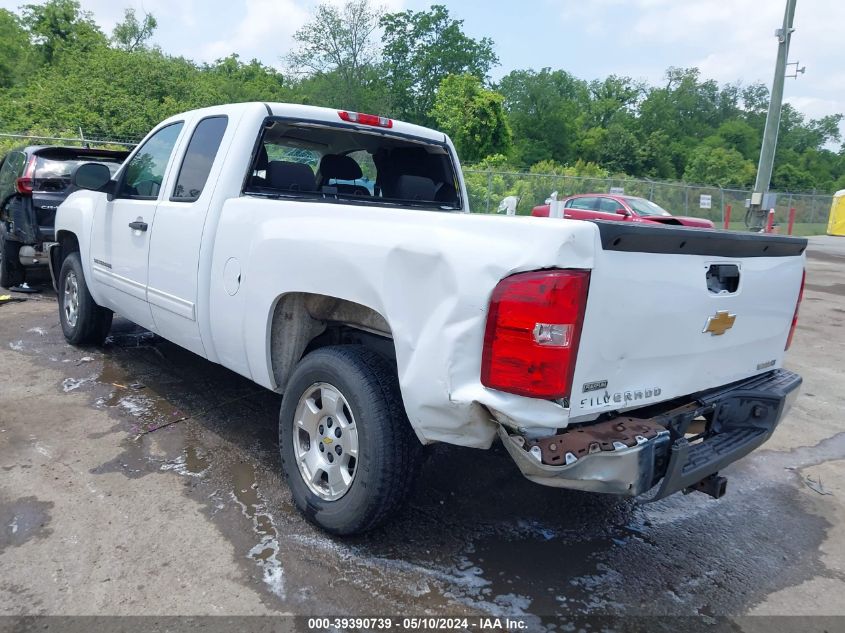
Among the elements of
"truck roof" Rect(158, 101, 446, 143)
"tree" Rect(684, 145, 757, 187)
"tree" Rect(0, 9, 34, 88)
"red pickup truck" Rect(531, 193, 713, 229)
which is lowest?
"red pickup truck" Rect(531, 193, 713, 229)

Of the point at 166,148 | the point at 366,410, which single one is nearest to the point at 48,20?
the point at 166,148

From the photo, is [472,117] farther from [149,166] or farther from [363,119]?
[363,119]

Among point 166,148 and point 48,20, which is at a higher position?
point 48,20

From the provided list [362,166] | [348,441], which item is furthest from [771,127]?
[348,441]

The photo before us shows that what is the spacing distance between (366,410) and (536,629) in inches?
42.8

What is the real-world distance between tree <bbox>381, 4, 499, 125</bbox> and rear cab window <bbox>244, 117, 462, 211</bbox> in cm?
5195

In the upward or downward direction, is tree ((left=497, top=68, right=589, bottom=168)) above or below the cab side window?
A: above

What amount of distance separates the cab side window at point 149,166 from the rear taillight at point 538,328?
313cm

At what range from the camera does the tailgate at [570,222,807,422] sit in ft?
7.64

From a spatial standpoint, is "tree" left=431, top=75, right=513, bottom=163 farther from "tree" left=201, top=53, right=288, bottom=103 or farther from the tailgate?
the tailgate

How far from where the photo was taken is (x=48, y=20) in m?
40.4

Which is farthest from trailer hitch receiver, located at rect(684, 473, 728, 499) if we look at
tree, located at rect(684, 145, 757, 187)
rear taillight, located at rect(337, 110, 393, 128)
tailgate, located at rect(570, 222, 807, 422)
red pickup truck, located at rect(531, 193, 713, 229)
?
tree, located at rect(684, 145, 757, 187)

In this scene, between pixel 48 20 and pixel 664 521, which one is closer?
pixel 664 521

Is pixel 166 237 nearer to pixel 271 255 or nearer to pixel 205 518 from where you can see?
pixel 271 255
